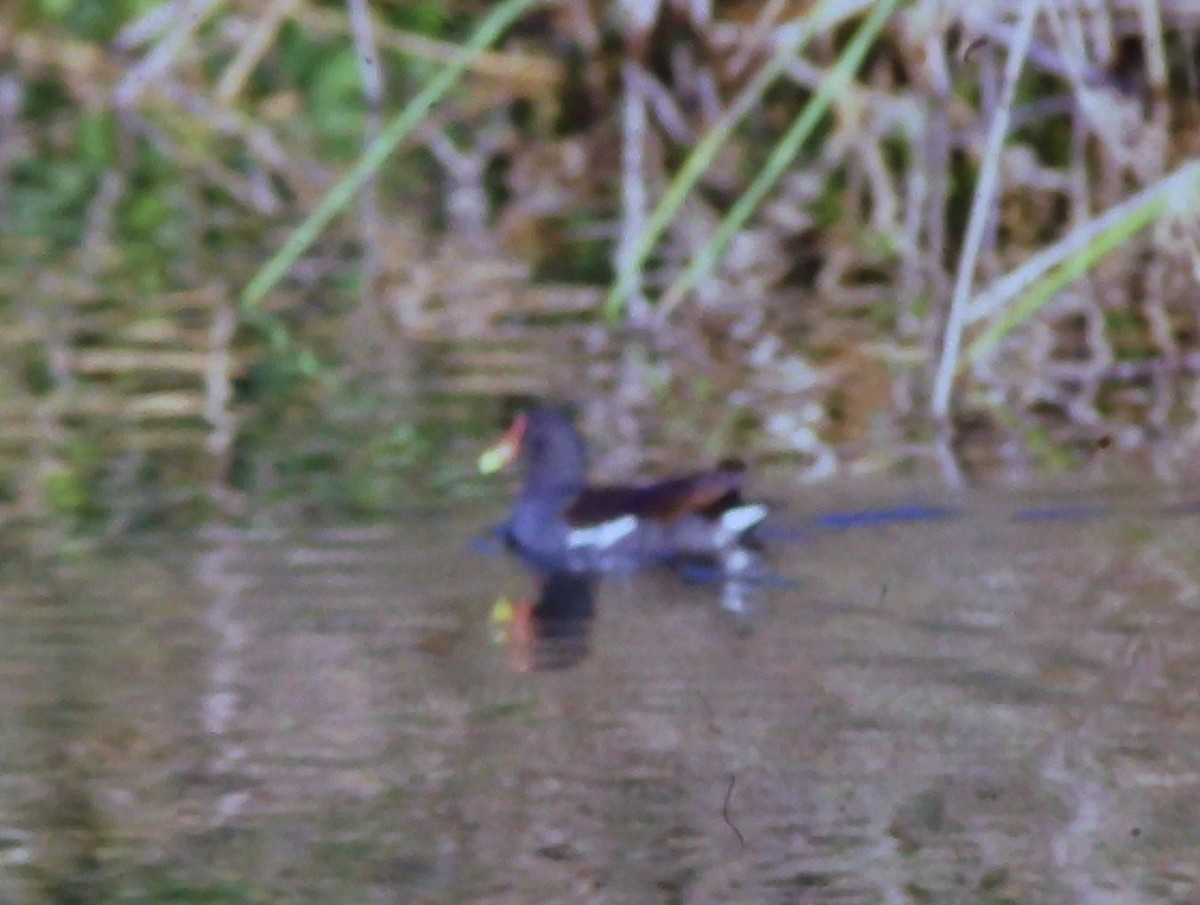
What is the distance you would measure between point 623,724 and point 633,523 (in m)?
2.19

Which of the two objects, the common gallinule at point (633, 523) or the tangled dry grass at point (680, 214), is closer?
the common gallinule at point (633, 523)

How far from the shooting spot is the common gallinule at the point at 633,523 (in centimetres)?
913

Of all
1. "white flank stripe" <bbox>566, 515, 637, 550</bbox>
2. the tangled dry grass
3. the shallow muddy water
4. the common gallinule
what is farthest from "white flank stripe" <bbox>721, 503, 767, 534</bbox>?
the tangled dry grass

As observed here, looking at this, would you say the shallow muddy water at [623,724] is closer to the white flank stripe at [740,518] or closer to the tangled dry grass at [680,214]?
the white flank stripe at [740,518]

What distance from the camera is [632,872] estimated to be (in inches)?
236

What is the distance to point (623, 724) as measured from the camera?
7141 mm

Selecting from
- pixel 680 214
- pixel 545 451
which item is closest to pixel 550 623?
pixel 545 451

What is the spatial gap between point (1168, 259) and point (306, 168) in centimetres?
528

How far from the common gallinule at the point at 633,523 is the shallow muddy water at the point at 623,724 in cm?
15

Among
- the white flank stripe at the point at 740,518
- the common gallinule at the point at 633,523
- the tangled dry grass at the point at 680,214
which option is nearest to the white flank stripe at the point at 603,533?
the common gallinule at the point at 633,523

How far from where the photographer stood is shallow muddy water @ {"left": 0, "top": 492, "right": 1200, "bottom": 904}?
6.05m

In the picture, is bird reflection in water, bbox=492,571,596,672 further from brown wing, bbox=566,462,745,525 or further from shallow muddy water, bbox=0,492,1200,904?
brown wing, bbox=566,462,745,525

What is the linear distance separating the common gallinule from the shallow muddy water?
15cm

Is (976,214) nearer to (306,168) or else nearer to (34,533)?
(34,533)
